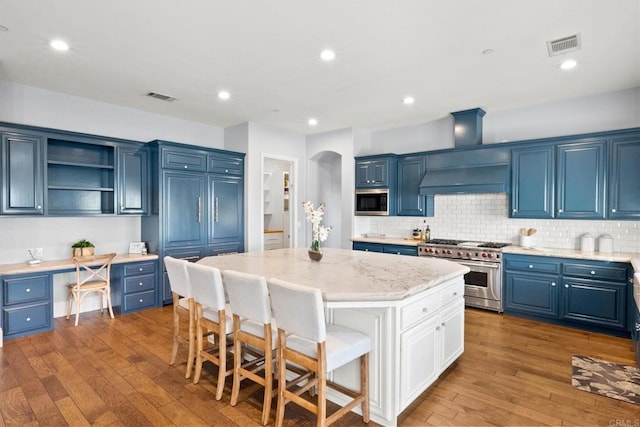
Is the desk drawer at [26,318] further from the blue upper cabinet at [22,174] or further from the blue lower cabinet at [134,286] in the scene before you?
the blue upper cabinet at [22,174]

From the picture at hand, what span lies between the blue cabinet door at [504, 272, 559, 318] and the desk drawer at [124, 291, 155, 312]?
4.90m

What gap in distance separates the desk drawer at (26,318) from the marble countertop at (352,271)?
2.34 m

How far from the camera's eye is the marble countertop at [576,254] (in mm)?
3842

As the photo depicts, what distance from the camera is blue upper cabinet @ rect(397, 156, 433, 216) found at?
19.1ft

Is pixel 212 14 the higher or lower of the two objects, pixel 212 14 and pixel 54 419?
the higher

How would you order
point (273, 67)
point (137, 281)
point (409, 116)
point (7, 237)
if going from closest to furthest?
point (273, 67) < point (7, 237) < point (137, 281) < point (409, 116)

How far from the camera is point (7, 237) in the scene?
13.8 ft

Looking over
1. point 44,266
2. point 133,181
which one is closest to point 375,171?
point 133,181

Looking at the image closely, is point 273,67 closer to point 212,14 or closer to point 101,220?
point 212,14

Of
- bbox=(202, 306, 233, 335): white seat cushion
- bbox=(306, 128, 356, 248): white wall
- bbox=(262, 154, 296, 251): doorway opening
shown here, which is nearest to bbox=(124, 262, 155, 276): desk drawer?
bbox=(202, 306, 233, 335): white seat cushion

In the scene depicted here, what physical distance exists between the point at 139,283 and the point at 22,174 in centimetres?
189

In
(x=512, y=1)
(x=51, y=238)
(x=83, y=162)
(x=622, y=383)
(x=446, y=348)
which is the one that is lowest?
(x=622, y=383)

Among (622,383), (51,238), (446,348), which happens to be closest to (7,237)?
(51,238)

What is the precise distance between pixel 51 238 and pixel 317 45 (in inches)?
164
